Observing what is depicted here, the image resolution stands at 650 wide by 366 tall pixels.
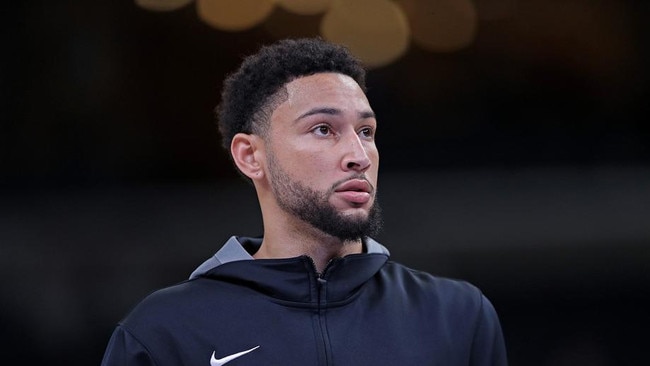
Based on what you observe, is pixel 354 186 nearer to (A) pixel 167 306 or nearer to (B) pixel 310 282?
(B) pixel 310 282

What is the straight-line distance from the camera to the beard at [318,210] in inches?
110

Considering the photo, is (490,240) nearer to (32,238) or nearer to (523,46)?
(523,46)

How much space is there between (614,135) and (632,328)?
3.47 ft

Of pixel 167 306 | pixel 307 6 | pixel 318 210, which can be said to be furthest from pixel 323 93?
pixel 307 6

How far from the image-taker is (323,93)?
2863 mm

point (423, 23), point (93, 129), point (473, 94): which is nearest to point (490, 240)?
point (473, 94)

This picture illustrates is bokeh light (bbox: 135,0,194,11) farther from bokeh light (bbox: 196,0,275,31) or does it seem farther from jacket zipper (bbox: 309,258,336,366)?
jacket zipper (bbox: 309,258,336,366)

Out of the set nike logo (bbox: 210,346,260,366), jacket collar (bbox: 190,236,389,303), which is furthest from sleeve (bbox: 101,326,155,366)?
jacket collar (bbox: 190,236,389,303)

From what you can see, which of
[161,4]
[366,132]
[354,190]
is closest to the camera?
[354,190]

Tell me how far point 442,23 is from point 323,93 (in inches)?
119

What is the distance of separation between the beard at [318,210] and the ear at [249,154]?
61 mm

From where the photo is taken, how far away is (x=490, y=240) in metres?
5.62

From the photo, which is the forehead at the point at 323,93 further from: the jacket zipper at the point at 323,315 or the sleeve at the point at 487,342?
the sleeve at the point at 487,342

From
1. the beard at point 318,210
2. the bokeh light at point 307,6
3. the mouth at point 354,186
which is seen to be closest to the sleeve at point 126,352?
the beard at point 318,210
